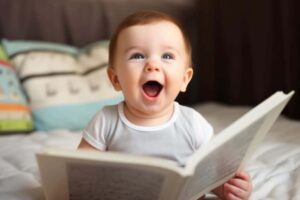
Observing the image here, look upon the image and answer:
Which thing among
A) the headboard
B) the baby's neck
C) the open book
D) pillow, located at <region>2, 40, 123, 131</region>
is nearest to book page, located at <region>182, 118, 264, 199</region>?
the open book

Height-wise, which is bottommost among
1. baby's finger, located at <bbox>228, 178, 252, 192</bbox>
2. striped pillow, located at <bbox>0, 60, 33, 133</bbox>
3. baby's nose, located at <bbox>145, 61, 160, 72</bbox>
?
striped pillow, located at <bbox>0, 60, 33, 133</bbox>

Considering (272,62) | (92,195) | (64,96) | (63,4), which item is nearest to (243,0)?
(272,62)

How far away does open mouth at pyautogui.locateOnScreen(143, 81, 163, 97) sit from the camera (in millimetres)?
712

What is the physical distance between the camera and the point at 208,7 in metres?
1.94

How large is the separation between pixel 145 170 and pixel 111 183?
75 millimetres

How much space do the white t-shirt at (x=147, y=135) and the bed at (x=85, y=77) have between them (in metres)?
0.27

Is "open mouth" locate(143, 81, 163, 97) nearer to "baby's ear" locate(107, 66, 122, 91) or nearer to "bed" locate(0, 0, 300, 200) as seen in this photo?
"baby's ear" locate(107, 66, 122, 91)

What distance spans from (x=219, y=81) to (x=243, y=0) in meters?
0.34

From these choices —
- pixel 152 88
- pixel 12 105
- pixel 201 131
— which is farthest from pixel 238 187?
pixel 12 105

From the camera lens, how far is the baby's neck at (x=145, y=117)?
0.74 meters

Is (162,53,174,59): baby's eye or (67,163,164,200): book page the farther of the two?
(162,53,174,59): baby's eye

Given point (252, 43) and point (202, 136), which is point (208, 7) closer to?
point (252, 43)

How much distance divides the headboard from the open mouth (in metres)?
0.96

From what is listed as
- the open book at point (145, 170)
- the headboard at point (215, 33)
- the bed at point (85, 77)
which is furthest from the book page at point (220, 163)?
the headboard at point (215, 33)
